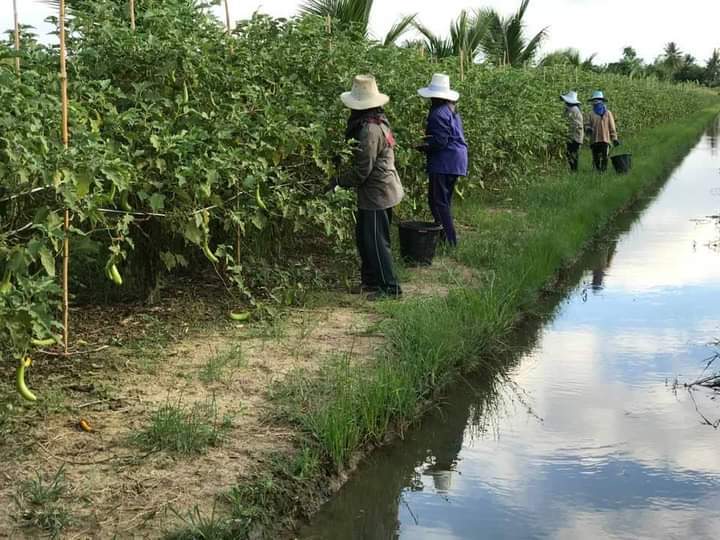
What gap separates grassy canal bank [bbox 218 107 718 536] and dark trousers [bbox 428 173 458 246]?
263 millimetres

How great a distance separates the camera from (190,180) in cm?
572

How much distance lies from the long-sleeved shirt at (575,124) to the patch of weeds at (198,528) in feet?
43.4

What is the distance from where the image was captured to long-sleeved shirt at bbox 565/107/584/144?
1581 centimetres

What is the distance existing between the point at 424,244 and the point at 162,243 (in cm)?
264

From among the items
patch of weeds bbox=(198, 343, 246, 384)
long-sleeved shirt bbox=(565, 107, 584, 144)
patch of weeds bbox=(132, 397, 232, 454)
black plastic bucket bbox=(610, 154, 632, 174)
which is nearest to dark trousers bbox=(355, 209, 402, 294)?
patch of weeds bbox=(198, 343, 246, 384)

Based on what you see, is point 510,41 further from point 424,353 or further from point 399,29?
point 424,353

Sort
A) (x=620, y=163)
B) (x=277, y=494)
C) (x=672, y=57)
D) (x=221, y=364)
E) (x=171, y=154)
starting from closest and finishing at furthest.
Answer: (x=277, y=494), (x=221, y=364), (x=171, y=154), (x=620, y=163), (x=672, y=57)

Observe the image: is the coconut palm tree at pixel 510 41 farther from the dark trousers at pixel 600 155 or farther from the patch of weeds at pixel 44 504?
the patch of weeds at pixel 44 504

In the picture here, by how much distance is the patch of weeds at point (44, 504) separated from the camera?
358 cm

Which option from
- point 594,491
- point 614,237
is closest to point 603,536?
point 594,491

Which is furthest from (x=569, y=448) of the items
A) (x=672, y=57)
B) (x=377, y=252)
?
(x=672, y=57)

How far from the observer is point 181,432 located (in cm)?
434

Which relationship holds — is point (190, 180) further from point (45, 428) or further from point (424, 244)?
point (424, 244)

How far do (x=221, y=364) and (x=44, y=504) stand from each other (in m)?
1.78
